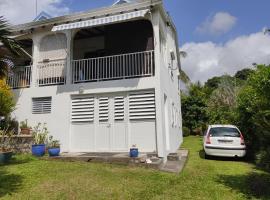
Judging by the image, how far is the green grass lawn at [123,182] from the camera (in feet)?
30.7

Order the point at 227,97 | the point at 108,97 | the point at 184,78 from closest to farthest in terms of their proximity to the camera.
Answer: the point at 108,97 < the point at 227,97 < the point at 184,78

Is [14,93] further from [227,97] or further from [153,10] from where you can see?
[227,97]

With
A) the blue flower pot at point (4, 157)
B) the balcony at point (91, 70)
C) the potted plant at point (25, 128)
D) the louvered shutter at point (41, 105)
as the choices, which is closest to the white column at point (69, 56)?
the balcony at point (91, 70)

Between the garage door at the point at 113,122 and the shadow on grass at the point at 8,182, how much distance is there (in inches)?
208

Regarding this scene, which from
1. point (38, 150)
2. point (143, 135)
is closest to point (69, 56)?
point (38, 150)

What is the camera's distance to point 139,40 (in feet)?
57.1

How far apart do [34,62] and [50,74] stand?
54.9 inches

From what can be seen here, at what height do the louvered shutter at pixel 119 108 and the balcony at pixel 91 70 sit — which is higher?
the balcony at pixel 91 70

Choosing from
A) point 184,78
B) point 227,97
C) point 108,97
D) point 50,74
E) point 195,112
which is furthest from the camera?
point 184,78

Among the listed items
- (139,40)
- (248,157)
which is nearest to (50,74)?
(139,40)

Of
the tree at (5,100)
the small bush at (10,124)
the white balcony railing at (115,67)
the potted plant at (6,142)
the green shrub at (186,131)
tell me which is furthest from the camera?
the green shrub at (186,131)

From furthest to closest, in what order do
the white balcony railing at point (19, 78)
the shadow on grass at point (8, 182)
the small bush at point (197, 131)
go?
the small bush at point (197, 131)
the white balcony railing at point (19, 78)
the shadow on grass at point (8, 182)

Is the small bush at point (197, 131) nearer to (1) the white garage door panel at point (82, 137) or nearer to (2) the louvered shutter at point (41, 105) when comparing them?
(1) the white garage door panel at point (82, 137)

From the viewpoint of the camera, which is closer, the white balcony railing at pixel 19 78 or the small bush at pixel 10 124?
the small bush at pixel 10 124
